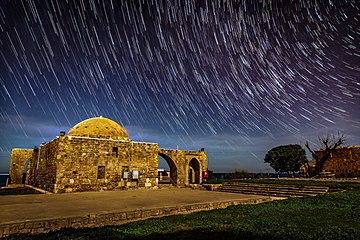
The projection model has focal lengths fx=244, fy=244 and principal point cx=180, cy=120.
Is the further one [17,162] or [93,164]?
[17,162]

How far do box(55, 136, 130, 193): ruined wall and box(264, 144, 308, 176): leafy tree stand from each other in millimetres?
31330

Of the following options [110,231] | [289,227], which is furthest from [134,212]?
[289,227]

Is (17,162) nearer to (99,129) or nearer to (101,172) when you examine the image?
(99,129)

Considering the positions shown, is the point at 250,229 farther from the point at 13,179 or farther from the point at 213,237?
the point at 13,179

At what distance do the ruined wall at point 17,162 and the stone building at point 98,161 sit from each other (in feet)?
9.64

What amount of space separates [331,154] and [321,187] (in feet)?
74.4

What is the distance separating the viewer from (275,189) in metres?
17.5

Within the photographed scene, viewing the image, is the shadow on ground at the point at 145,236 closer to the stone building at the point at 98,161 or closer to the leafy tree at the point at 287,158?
the stone building at the point at 98,161

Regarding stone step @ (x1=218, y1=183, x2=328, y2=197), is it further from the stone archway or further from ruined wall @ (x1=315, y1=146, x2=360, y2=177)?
ruined wall @ (x1=315, y1=146, x2=360, y2=177)

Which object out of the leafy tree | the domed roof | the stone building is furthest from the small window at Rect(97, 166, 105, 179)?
the leafy tree

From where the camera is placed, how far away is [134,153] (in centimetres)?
2061

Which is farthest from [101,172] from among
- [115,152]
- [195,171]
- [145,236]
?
[145,236]

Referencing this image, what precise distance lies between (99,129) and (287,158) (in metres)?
33.5

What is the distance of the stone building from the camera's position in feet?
56.7
